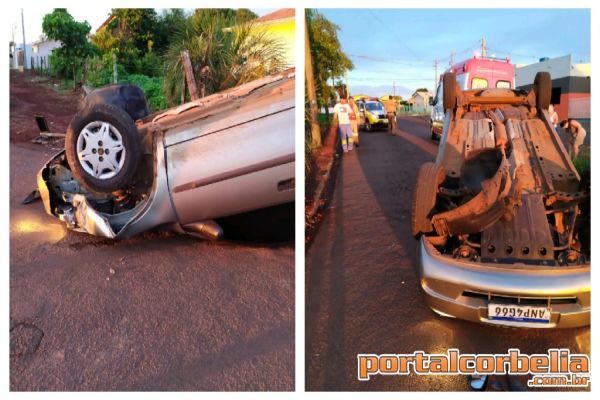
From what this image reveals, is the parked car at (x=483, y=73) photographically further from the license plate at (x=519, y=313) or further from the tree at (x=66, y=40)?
the license plate at (x=519, y=313)

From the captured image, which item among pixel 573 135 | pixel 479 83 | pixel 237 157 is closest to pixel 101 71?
pixel 237 157

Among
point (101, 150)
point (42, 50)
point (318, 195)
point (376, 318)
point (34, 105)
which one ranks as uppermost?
point (42, 50)

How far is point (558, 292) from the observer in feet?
9.50

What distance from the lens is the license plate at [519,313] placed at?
2916mm

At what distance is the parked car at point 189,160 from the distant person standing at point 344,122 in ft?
16.2

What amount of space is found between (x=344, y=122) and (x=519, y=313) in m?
6.52

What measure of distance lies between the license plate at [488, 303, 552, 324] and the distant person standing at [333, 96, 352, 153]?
20.6 feet

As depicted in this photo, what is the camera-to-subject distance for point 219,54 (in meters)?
5.86

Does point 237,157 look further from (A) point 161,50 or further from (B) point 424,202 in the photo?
(A) point 161,50

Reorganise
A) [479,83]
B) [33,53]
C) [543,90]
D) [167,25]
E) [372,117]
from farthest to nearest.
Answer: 1. [372,117]
2. [479,83]
3. [543,90]
4. [167,25]
5. [33,53]

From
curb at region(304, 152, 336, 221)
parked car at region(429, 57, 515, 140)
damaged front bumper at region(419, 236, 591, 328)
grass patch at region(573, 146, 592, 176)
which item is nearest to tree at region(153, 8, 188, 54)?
curb at region(304, 152, 336, 221)

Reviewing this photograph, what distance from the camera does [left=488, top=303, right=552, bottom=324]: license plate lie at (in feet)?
9.57
